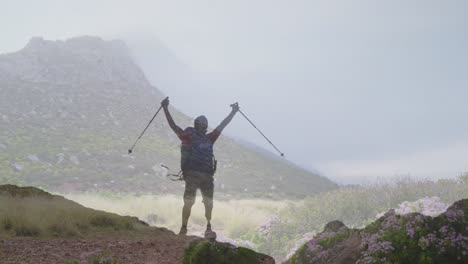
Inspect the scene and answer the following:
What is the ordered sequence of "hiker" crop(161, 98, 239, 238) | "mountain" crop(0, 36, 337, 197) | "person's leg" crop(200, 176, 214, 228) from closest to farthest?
1. "hiker" crop(161, 98, 239, 238)
2. "person's leg" crop(200, 176, 214, 228)
3. "mountain" crop(0, 36, 337, 197)

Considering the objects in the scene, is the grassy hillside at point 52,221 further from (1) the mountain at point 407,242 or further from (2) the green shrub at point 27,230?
(1) the mountain at point 407,242

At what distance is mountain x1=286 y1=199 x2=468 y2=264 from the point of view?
469 cm

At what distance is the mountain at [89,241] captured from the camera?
5207 mm

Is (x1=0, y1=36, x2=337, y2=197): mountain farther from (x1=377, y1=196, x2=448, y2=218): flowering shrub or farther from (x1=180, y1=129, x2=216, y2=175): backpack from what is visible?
(x1=180, y1=129, x2=216, y2=175): backpack

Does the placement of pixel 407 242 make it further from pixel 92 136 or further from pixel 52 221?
pixel 92 136

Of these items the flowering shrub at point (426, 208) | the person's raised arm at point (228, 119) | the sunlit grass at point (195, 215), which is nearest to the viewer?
the person's raised arm at point (228, 119)

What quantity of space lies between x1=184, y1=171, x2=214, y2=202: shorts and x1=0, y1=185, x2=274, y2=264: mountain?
2.78ft

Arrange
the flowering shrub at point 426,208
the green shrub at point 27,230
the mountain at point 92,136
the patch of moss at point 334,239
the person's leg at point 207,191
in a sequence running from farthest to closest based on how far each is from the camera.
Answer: the mountain at point 92,136, the flowering shrub at point 426,208, the person's leg at point 207,191, the green shrub at point 27,230, the patch of moss at point 334,239

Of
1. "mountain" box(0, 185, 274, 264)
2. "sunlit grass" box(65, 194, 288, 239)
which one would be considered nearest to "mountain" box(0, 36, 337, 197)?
"sunlit grass" box(65, 194, 288, 239)

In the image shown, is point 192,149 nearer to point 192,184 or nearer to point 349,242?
point 192,184

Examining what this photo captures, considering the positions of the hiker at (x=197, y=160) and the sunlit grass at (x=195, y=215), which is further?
the sunlit grass at (x=195, y=215)

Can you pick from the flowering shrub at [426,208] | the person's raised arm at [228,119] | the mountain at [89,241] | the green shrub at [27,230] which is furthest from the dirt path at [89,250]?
the flowering shrub at [426,208]

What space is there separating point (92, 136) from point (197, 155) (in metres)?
48.4

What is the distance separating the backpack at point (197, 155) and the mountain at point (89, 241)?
141 cm
